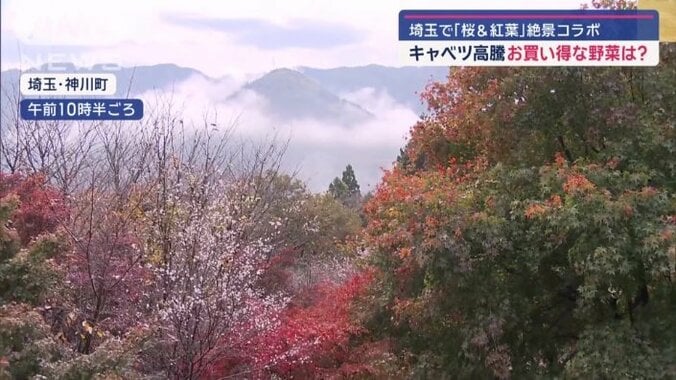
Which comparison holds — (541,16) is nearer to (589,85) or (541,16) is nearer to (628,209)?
(589,85)

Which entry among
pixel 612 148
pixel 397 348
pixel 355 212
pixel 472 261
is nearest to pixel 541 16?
pixel 612 148

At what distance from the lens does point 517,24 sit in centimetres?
459

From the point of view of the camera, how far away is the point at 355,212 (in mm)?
18359

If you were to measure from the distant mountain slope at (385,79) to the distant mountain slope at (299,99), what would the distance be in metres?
0.37

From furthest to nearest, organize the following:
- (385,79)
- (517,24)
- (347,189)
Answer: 1. (347,189)
2. (385,79)
3. (517,24)

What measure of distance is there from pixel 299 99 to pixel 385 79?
314 centimetres

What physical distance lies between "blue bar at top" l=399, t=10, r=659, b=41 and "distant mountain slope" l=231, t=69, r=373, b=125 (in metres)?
3.35

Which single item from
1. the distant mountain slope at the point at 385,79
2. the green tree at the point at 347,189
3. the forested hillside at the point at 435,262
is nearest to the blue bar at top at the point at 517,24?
the forested hillside at the point at 435,262

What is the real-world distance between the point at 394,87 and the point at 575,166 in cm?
237

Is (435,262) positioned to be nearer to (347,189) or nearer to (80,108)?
(80,108)

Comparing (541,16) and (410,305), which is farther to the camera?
(410,305)

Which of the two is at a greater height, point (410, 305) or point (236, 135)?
point (236, 135)

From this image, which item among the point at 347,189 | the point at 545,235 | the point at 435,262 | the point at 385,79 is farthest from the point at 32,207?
the point at 347,189

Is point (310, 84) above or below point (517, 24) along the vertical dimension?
above
